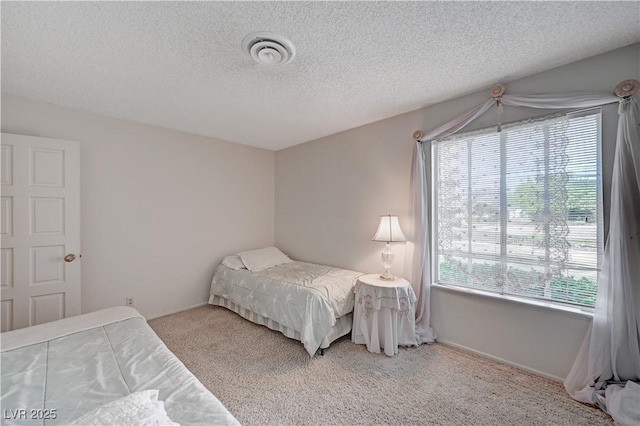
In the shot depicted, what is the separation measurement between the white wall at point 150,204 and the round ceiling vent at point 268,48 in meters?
2.20

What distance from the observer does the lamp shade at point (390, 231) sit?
2702 mm

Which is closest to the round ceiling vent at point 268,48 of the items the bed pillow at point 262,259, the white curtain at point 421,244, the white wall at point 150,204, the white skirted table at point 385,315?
the white curtain at point 421,244

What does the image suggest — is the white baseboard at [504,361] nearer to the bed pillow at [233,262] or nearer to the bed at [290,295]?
the bed at [290,295]

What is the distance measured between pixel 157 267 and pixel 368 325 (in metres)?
2.67

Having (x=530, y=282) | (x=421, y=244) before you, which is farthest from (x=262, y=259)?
(x=530, y=282)

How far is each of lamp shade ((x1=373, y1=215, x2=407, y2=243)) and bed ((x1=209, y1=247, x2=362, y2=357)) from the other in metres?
0.62

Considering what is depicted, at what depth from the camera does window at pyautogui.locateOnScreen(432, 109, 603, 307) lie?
1937 millimetres

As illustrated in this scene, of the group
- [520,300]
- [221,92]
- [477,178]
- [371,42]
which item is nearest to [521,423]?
[520,300]

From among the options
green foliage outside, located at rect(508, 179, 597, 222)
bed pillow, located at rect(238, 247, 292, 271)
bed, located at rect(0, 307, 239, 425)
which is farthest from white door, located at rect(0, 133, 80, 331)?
green foliage outside, located at rect(508, 179, 597, 222)

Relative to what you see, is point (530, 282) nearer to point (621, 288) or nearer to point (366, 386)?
point (621, 288)

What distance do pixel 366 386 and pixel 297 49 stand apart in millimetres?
2509

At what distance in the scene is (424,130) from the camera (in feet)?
9.07

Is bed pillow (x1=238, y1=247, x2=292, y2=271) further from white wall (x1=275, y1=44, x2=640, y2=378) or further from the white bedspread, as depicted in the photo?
white wall (x1=275, y1=44, x2=640, y2=378)

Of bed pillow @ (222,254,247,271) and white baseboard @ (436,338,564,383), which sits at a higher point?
bed pillow @ (222,254,247,271)
